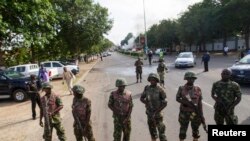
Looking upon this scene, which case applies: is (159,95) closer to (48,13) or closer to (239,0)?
(48,13)

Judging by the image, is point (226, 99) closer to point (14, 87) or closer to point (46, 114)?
point (46, 114)

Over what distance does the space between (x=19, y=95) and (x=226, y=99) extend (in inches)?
511

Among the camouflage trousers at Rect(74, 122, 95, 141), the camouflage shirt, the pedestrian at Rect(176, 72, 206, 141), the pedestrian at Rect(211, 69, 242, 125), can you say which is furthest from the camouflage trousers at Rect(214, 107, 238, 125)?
the camouflage trousers at Rect(74, 122, 95, 141)

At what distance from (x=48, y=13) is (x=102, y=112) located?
377 inches

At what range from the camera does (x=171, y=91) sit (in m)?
17.7

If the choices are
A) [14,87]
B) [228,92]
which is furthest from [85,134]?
[14,87]

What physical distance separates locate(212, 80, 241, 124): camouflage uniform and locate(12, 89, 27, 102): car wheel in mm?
12604

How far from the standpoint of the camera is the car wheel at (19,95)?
18.0 m

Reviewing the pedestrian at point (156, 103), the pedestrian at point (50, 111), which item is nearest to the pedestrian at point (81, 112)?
the pedestrian at point (50, 111)

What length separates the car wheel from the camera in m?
18.0

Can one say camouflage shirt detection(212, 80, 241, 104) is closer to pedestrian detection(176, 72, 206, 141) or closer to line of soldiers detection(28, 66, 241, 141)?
line of soldiers detection(28, 66, 241, 141)

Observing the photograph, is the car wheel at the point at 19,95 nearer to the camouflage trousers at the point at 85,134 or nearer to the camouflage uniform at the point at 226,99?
the camouflage trousers at the point at 85,134

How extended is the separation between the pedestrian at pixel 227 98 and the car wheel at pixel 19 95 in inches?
496

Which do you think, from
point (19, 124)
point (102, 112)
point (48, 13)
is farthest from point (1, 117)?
point (48, 13)
